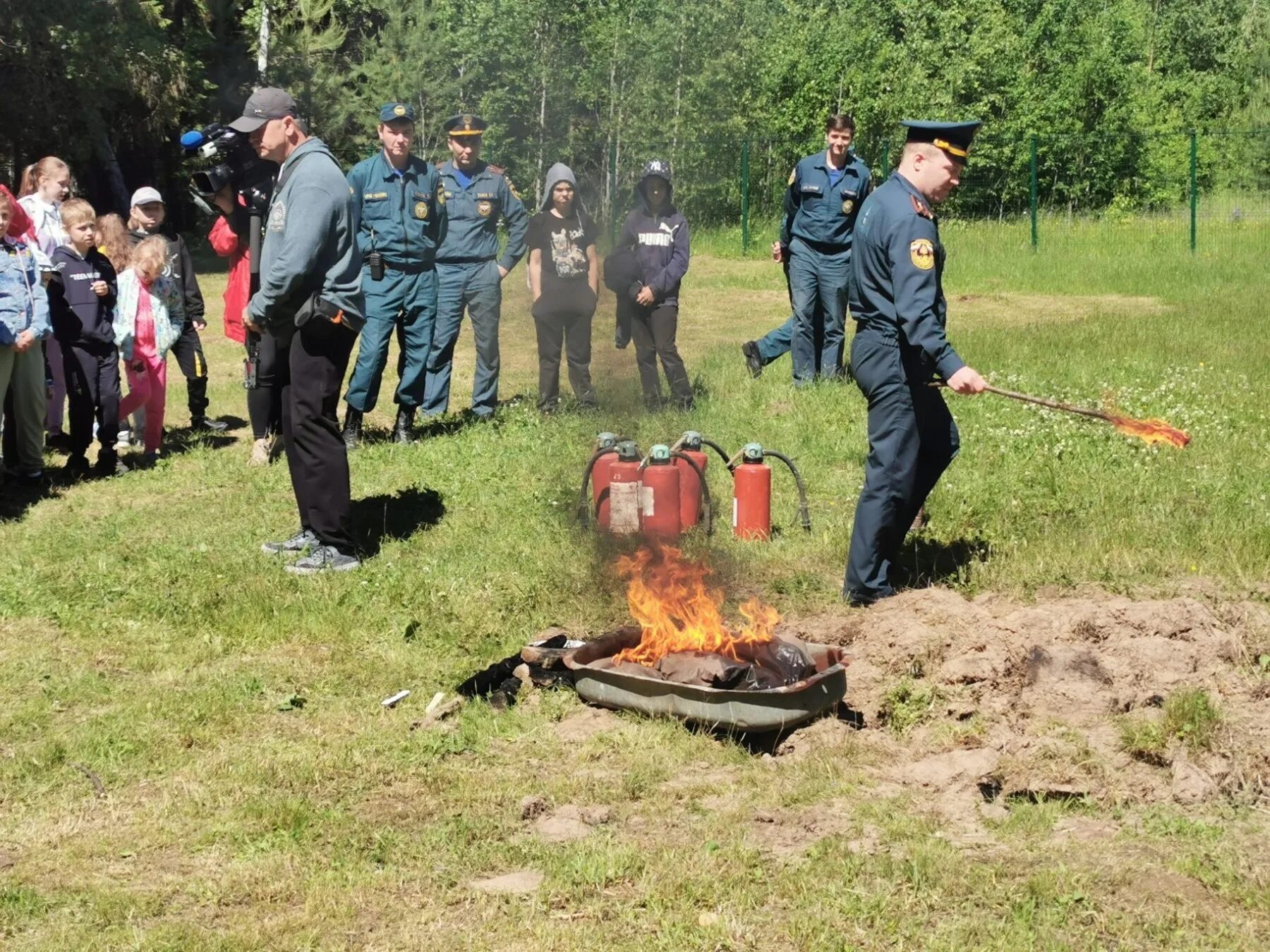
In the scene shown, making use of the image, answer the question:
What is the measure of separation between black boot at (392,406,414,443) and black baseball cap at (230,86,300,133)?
3691mm

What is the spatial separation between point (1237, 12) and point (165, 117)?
44.2m

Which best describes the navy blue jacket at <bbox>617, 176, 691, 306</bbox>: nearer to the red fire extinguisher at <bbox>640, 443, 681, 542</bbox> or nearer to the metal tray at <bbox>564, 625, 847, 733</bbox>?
the red fire extinguisher at <bbox>640, 443, 681, 542</bbox>

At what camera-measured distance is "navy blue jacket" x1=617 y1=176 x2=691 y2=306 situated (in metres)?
11.7

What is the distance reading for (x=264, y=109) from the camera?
303 inches

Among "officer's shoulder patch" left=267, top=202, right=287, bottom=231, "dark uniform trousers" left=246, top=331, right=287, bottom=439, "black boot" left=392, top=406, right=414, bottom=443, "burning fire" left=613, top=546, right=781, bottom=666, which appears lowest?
"burning fire" left=613, top=546, right=781, bottom=666

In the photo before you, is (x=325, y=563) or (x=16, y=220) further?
(x=16, y=220)

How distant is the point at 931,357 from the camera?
652cm

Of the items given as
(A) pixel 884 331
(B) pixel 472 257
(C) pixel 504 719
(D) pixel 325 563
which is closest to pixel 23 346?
(D) pixel 325 563

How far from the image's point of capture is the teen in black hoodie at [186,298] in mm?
11750

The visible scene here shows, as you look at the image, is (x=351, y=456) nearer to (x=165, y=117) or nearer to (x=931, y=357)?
(x=931, y=357)

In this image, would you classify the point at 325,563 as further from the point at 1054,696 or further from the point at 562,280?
the point at 562,280

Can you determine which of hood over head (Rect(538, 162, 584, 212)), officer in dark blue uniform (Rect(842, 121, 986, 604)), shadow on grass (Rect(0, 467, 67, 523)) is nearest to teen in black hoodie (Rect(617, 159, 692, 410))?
hood over head (Rect(538, 162, 584, 212))

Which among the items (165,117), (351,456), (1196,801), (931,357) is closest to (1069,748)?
(1196,801)

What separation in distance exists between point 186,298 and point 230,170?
149cm
